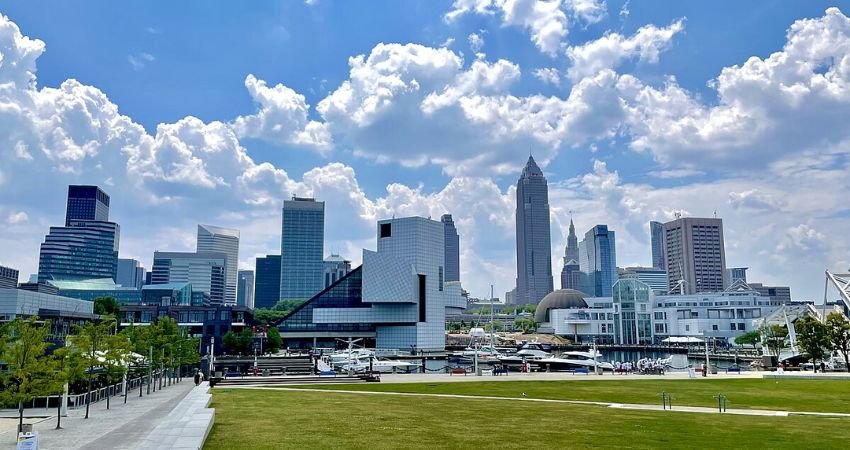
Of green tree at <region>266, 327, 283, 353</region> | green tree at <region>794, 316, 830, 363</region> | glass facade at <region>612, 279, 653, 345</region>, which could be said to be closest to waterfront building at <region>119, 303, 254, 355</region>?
green tree at <region>266, 327, 283, 353</region>

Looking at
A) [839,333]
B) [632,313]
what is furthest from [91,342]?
[632,313]

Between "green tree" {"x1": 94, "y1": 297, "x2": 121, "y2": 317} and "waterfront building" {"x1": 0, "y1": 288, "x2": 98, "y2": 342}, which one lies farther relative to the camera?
"green tree" {"x1": 94, "y1": 297, "x2": 121, "y2": 317}

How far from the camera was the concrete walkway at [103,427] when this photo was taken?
2400 cm

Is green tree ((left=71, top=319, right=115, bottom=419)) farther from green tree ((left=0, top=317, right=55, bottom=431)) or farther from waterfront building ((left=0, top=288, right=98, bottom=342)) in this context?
waterfront building ((left=0, top=288, right=98, bottom=342))

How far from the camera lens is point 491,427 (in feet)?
85.8

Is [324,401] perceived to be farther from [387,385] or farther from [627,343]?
[627,343]

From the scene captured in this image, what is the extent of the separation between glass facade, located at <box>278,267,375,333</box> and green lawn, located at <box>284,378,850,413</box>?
326 feet

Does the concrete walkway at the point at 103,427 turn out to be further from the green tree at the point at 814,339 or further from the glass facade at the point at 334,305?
the glass facade at the point at 334,305

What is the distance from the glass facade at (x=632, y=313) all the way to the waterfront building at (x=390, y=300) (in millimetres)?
58055

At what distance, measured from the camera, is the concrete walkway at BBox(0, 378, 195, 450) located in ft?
78.7

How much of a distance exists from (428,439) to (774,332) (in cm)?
12026

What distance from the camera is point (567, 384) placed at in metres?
56.5

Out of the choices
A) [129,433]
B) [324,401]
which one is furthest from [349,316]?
[129,433]

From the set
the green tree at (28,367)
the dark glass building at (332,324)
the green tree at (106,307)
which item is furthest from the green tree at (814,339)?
the green tree at (106,307)
